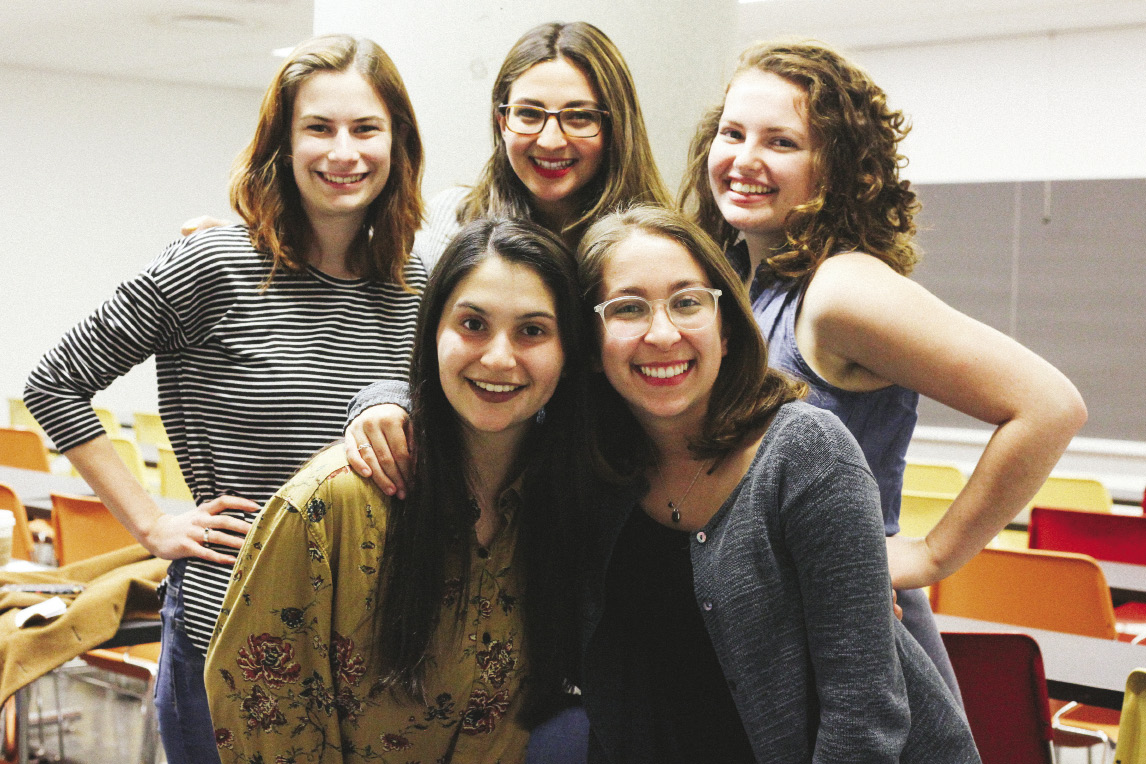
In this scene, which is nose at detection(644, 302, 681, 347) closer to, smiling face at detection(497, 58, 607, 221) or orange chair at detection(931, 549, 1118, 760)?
smiling face at detection(497, 58, 607, 221)

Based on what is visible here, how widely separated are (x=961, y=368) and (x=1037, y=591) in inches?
76.5

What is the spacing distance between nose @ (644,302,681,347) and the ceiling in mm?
4638

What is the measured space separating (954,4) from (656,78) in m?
3.88

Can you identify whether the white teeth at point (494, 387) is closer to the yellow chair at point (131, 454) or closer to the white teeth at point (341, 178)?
the white teeth at point (341, 178)

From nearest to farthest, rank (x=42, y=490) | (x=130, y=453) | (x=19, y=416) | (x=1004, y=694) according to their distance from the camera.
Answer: (x=1004, y=694)
(x=42, y=490)
(x=130, y=453)
(x=19, y=416)

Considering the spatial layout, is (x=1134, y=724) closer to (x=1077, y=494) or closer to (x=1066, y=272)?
(x=1077, y=494)

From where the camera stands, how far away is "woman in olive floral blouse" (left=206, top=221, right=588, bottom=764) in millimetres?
1394

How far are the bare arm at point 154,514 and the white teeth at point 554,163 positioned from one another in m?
0.77

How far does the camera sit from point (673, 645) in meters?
1.43

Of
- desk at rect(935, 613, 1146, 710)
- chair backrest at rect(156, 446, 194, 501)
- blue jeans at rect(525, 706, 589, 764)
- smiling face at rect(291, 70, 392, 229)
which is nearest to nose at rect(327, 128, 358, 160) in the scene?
smiling face at rect(291, 70, 392, 229)

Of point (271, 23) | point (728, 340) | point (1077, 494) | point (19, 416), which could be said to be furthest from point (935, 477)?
point (19, 416)

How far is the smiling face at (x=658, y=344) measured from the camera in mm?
1380

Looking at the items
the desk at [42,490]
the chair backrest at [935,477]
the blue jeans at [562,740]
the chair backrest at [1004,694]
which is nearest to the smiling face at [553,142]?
the blue jeans at [562,740]

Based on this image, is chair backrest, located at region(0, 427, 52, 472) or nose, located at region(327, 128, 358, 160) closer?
nose, located at region(327, 128, 358, 160)
